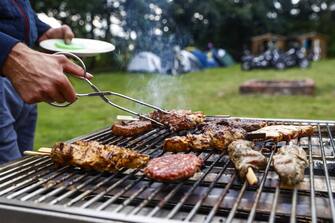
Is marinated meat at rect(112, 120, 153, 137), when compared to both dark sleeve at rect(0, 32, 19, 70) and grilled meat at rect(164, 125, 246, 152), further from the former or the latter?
dark sleeve at rect(0, 32, 19, 70)

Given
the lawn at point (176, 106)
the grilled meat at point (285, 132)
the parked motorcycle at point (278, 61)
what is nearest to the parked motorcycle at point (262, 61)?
the parked motorcycle at point (278, 61)

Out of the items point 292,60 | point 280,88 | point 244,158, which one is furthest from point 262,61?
point 244,158

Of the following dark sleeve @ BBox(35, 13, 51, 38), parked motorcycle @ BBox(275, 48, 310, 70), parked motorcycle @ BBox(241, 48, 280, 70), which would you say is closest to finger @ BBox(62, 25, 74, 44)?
dark sleeve @ BBox(35, 13, 51, 38)

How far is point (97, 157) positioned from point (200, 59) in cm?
2112

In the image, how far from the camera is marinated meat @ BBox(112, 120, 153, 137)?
2715 mm

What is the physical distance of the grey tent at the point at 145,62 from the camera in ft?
51.2

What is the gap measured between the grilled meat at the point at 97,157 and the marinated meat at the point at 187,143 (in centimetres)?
30

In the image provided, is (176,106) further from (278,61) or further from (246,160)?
(278,61)

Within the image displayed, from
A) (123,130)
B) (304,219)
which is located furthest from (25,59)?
(304,219)

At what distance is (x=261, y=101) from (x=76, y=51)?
6901 mm

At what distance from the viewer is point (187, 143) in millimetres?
2346

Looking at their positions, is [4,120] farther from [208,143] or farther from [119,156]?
[208,143]

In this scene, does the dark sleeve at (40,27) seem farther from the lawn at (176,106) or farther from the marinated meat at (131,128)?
the lawn at (176,106)

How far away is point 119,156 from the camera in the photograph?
2.00 meters
